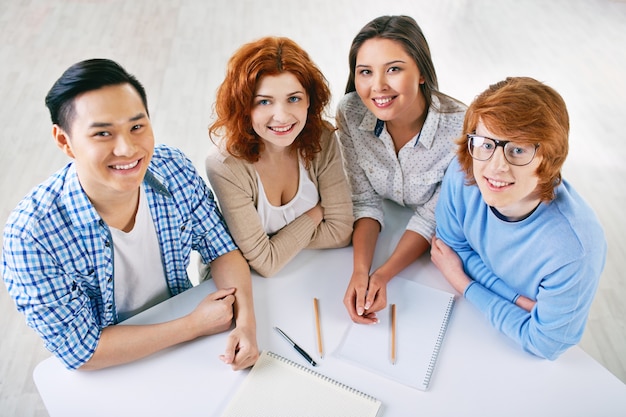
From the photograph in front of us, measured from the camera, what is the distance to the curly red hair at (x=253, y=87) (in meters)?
1.39

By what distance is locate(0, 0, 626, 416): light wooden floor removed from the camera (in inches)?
116

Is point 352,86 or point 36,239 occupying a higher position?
point 352,86

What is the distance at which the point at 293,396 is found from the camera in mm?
1230

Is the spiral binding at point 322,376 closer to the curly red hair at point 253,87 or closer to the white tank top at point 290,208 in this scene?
the white tank top at point 290,208

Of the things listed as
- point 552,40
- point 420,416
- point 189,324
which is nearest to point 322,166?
point 189,324

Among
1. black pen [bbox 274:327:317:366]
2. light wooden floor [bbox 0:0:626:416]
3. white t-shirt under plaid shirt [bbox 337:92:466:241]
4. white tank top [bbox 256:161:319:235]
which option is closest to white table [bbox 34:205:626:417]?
black pen [bbox 274:327:317:366]

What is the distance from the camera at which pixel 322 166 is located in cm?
163

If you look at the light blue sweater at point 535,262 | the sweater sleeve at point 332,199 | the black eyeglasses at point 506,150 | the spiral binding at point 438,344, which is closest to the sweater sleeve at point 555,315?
the light blue sweater at point 535,262

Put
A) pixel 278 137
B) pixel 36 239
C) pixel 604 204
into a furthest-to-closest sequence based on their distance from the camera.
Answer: pixel 604 204 → pixel 278 137 → pixel 36 239

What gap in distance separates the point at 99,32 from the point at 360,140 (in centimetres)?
326

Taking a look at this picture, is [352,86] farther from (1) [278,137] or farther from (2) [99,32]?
(2) [99,32]

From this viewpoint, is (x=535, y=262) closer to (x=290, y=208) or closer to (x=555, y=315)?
(x=555, y=315)

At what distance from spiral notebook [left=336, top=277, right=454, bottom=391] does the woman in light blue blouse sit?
0.04 m

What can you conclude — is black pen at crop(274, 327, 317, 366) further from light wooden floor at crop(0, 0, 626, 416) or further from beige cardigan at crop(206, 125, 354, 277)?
light wooden floor at crop(0, 0, 626, 416)
